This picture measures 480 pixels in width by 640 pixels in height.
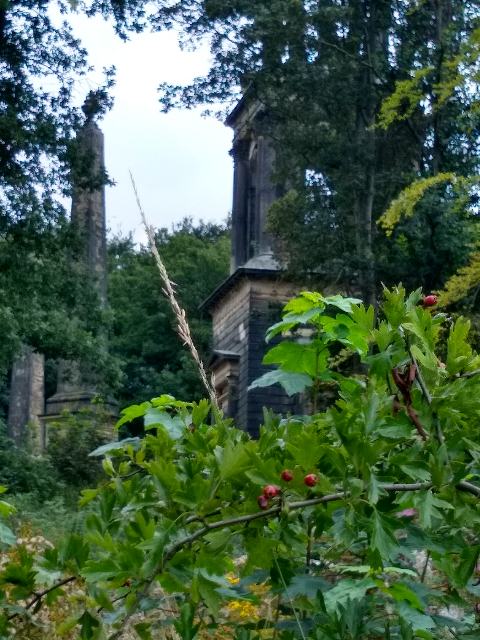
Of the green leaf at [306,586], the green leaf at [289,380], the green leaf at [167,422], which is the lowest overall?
the green leaf at [306,586]

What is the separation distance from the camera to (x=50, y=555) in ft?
8.29

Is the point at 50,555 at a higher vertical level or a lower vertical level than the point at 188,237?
lower

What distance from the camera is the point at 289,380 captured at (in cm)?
304

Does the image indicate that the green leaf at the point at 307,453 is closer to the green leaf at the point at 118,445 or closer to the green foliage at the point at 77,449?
the green leaf at the point at 118,445

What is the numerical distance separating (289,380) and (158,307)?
5451cm

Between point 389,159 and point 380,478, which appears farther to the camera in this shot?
point 389,159

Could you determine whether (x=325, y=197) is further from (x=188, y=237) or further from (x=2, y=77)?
(x=188, y=237)

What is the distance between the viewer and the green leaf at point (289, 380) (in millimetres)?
2996

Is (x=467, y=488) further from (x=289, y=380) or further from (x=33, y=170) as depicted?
(x=33, y=170)

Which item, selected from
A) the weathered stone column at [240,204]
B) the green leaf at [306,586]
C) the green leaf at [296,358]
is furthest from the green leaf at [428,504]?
the weathered stone column at [240,204]

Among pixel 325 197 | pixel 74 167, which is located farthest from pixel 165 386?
pixel 74 167

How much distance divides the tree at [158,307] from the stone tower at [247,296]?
4.88 meters

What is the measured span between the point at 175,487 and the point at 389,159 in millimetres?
24352

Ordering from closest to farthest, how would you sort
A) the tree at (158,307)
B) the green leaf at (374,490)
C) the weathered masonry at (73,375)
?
the green leaf at (374,490) → the weathered masonry at (73,375) → the tree at (158,307)
